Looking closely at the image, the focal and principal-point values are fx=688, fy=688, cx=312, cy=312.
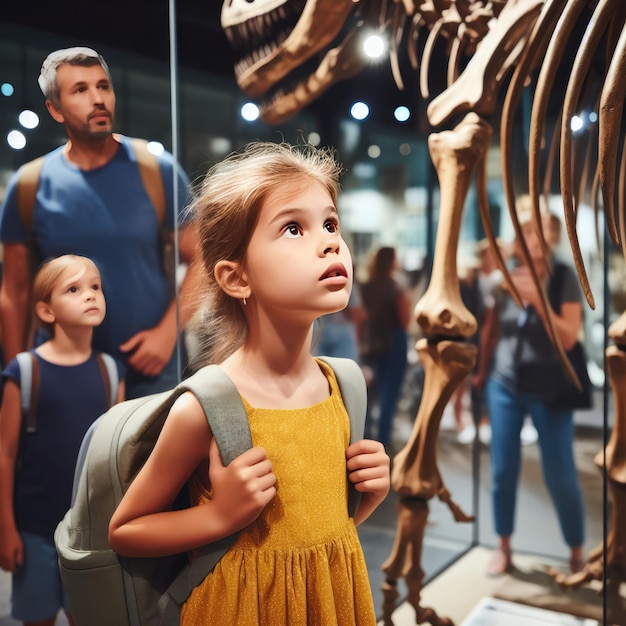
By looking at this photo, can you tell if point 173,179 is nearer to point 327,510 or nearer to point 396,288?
point 327,510

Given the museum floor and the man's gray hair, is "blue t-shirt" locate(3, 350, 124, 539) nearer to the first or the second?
the man's gray hair

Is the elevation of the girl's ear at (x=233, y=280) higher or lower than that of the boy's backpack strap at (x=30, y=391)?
higher

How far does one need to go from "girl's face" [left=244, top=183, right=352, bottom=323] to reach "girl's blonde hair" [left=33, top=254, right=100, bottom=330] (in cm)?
45

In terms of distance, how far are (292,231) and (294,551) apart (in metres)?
0.48

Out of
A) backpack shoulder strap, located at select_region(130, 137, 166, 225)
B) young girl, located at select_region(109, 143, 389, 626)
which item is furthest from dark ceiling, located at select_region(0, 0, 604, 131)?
young girl, located at select_region(109, 143, 389, 626)

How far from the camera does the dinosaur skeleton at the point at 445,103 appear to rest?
1.53m

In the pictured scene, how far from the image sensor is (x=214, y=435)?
1002 millimetres

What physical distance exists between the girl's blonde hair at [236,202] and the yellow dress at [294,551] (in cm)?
19

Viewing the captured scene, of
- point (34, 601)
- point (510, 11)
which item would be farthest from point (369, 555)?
point (510, 11)

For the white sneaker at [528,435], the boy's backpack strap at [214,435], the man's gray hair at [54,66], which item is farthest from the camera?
the white sneaker at [528,435]

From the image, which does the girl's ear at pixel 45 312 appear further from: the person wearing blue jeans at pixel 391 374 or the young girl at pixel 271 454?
the person wearing blue jeans at pixel 391 374

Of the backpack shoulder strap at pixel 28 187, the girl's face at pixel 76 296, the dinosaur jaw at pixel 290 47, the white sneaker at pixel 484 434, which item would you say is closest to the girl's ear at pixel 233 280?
the girl's face at pixel 76 296

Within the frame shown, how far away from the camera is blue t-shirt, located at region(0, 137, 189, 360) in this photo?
1335 millimetres

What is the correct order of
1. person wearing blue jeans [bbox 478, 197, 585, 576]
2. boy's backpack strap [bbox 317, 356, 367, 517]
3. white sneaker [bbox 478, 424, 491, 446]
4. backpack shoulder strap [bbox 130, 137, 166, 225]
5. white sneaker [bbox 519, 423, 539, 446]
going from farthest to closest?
white sneaker [bbox 478, 424, 491, 446], white sneaker [bbox 519, 423, 539, 446], person wearing blue jeans [bbox 478, 197, 585, 576], backpack shoulder strap [bbox 130, 137, 166, 225], boy's backpack strap [bbox 317, 356, 367, 517]
